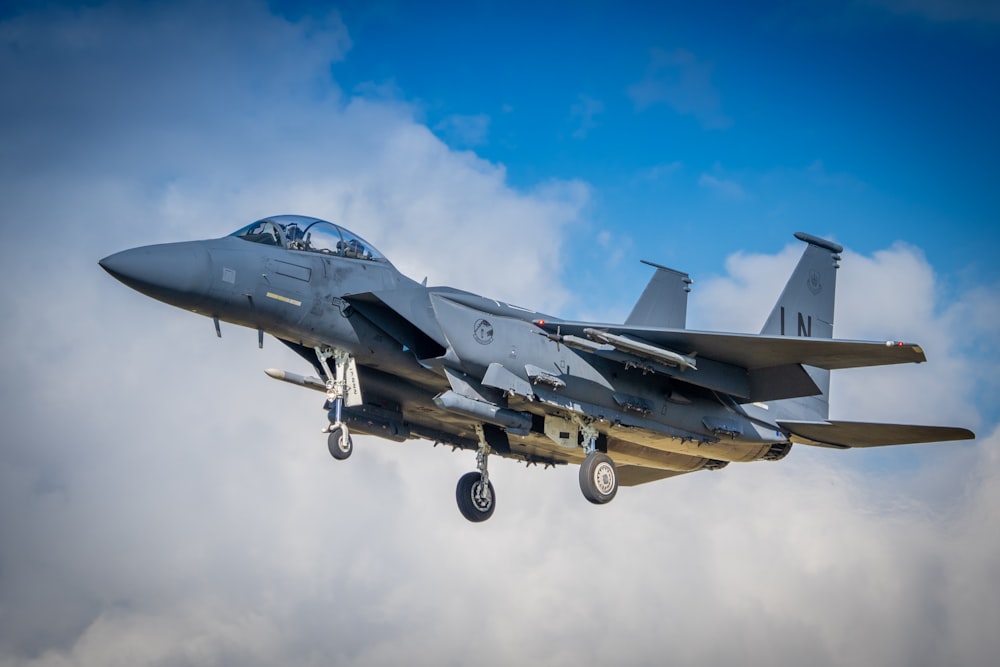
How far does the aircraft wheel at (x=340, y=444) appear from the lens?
17.9 metres

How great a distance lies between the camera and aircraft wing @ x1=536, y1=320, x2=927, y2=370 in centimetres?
1734

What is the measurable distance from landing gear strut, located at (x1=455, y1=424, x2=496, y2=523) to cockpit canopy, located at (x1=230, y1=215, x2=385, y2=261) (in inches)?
183

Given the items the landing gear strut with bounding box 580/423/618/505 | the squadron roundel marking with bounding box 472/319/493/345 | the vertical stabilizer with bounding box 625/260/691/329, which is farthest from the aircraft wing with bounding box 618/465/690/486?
the squadron roundel marking with bounding box 472/319/493/345

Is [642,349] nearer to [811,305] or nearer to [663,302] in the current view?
[663,302]

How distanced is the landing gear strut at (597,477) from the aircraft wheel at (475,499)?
270 centimetres

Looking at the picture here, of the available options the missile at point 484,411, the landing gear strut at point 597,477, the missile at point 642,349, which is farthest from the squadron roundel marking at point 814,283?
the missile at point 484,411

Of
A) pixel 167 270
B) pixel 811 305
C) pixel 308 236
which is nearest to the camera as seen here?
pixel 167 270

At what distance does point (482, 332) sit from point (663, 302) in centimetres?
602

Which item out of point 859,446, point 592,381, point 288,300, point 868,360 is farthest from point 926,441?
point 288,300

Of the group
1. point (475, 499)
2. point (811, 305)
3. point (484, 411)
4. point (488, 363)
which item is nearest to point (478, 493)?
point (475, 499)

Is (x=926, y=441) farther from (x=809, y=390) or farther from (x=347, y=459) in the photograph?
(x=347, y=459)

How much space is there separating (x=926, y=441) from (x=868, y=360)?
3.12 meters

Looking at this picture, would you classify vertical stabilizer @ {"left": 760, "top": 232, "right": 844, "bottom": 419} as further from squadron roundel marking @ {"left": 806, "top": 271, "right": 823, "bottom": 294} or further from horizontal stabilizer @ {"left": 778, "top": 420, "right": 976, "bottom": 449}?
horizontal stabilizer @ {"left": 778, "top": 420, "right": 976, "bottom": 449}

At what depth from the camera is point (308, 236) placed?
17.6 metres
